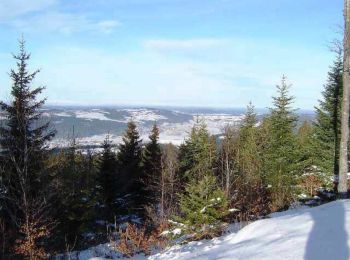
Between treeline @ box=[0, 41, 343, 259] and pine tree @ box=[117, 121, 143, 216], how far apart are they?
3.4 inches

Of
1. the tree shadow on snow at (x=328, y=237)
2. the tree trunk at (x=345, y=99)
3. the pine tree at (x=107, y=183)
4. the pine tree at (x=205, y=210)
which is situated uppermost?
the tree trunk at (x=345, y=99)

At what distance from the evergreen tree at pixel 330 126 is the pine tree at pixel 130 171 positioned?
47.9ft

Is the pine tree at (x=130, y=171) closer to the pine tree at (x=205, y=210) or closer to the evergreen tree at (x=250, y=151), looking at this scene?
the evergreen tree at (x=250, y=151)

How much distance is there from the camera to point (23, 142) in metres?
20.2

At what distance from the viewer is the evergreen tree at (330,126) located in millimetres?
24953

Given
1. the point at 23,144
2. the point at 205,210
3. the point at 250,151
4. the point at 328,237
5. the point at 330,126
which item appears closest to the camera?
the point at 328,237

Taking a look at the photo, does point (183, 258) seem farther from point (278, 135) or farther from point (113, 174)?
point (113, 174)

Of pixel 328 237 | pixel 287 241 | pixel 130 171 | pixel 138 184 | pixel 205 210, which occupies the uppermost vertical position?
pixel 328 237

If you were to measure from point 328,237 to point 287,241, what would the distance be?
2.85 ft

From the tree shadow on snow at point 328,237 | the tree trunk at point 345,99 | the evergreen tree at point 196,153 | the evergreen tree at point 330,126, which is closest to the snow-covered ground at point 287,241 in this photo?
the tree shadow on snow at point 328,237

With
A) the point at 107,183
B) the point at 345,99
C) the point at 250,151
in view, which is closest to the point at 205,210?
the point at 345,99

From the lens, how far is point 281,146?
2728 centimetres

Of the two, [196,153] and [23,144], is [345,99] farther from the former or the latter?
[196,153]

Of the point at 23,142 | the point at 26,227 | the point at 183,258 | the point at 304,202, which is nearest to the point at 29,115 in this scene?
the point at 23,142
